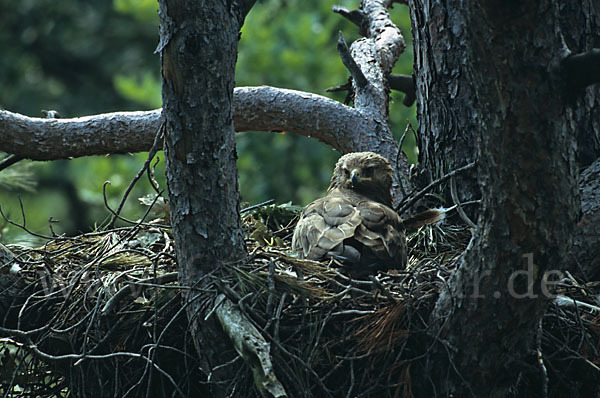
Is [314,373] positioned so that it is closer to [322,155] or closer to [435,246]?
[435,246]

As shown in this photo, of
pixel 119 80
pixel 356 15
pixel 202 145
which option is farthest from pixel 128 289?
pixel 119 80

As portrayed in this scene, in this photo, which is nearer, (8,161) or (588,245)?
(588,245)

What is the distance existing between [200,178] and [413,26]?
226 cm

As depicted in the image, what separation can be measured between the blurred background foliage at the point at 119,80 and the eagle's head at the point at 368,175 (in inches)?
80.4

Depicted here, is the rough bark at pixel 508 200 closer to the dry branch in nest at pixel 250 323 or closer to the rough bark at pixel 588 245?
the dry branch in nest at pixel 250 323

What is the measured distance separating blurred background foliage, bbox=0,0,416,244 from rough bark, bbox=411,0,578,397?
363 cm

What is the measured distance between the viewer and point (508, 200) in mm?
2492

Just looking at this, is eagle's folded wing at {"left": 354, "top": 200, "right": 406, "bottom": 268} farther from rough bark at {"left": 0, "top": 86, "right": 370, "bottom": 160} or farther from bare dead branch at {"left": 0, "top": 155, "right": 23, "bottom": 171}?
bare dead branch at {"left": 0, "top": 155, "right": 23, "bottom": 171}

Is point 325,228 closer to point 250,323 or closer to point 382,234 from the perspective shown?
point 382,234

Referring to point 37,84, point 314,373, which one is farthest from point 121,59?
point 314,373

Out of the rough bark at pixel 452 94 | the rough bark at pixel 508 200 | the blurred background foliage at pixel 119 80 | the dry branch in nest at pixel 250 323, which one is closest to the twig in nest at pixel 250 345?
the dry branch in nest at pixel 250 323

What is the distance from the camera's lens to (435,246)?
4.19 metres

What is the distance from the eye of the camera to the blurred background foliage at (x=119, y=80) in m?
10.0

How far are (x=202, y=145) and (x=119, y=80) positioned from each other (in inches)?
365
